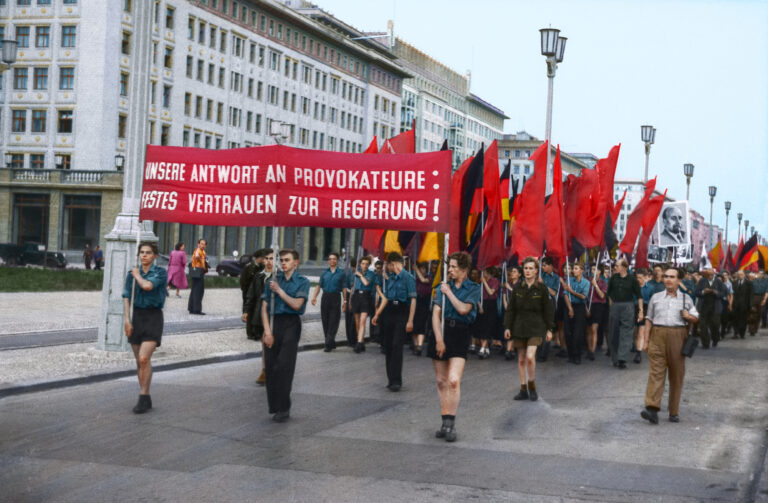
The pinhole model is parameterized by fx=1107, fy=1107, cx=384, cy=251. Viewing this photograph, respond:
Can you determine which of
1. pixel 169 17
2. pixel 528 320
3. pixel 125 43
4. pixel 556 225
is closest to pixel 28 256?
pixel 125 43

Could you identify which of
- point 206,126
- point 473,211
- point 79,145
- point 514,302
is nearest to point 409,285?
point 514,302

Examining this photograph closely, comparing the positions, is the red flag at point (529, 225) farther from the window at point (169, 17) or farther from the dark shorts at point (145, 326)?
the window at point (169, 17)

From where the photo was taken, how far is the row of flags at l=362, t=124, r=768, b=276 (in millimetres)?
17781

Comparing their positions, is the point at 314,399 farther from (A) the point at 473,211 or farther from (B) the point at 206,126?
(B) the point at 206,126

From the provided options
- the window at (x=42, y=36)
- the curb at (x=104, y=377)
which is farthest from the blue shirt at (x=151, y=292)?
the window at (x=42, y=36)

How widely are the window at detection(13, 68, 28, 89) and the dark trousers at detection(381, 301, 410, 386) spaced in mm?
56251

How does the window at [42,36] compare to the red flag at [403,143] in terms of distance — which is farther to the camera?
the window at [42,36]

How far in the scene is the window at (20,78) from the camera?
6538 cm

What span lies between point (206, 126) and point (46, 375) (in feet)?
203

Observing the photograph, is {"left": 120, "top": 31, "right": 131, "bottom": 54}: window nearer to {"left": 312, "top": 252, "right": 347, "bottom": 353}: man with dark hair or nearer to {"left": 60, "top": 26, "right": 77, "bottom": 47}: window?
{"left": 60, "top": 26, "right": 77, "bottom": 47}: window

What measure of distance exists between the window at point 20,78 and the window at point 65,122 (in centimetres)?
315

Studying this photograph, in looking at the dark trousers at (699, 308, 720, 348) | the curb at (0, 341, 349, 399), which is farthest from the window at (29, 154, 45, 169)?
the curb at (0, 341, 349, 399)

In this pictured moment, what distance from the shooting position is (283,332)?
1084 cm

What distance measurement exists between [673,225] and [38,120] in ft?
146
